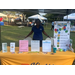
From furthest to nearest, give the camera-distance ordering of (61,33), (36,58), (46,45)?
(61,33) < (46,45) < (36,58)

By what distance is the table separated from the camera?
2256 millimetres

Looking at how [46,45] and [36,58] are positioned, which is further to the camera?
[46,45]

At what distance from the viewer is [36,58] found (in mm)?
2266

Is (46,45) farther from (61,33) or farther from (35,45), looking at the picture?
(61,33)

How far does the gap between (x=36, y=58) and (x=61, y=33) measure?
89cm

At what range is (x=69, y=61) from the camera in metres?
2.32

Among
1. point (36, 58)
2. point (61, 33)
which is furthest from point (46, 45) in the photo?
point (61, 33)

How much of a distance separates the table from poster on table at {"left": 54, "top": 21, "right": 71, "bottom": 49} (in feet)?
1.23

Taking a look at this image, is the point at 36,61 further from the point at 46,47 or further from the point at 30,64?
the point at 46,47

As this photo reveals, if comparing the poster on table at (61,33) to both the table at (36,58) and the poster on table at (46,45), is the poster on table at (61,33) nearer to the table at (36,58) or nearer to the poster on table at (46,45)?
the poster on table at (46,45)

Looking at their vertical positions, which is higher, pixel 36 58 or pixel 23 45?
pixel 23 45

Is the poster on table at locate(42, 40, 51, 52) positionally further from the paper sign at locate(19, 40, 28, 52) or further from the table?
the paper sign at locate(19, 40, 28, 52)

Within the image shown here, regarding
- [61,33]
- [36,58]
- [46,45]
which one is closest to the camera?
[36,58]

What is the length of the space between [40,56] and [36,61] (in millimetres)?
152
